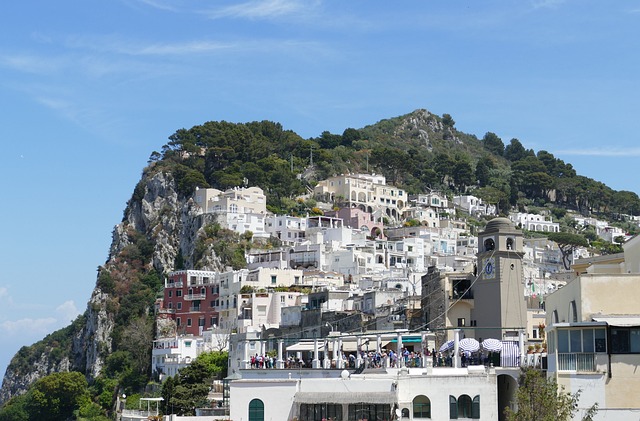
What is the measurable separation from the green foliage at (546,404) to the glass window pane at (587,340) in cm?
129

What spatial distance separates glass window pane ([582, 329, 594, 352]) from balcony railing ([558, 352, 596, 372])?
139 mm

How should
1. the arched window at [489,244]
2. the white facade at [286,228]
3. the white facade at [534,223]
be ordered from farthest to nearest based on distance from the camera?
the white facade at [534,223]
the white facade at [286,228]
the arched window at [489,244]

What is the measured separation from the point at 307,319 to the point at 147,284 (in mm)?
40339

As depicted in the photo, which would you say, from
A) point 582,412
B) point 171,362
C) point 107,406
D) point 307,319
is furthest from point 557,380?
point 107,406

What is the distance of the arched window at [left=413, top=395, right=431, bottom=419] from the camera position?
113ft

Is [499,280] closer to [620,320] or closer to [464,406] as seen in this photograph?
[464,406]

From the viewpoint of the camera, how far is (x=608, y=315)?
29.2 meters

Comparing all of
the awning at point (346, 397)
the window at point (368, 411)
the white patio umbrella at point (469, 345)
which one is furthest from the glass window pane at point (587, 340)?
the white patio umbrella at point (469, 345)

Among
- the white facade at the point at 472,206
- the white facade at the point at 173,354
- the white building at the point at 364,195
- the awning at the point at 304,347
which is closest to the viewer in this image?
A: the awning at the point at 304,347

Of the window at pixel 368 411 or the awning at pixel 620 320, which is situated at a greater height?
the awning at pixel 620 320

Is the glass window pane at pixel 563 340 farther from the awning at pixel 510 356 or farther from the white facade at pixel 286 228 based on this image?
the white facade at pixel 286 228

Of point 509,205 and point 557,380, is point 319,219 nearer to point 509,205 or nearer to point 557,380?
point 509,205

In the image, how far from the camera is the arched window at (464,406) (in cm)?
3425

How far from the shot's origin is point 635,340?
94.9 ft
